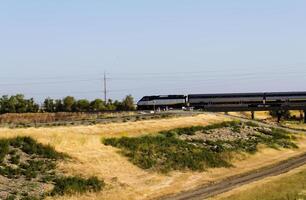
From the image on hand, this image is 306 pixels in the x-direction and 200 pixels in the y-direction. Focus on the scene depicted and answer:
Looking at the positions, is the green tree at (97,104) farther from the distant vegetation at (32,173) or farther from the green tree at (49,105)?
the distant vegetation at (32,173)

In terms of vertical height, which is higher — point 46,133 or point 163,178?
point 46,133

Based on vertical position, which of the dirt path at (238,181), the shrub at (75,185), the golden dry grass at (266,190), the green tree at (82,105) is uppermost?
the green tree at (82,105)

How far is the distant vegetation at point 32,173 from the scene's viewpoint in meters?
38.4

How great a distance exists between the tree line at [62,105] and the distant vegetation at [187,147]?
38911mm

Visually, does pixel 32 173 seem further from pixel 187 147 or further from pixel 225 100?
pixel 225 100

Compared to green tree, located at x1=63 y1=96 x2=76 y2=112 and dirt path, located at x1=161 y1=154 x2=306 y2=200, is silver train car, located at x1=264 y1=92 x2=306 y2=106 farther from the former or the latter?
dirt path, located at x1=161 y1=154 x2=306 y2=200

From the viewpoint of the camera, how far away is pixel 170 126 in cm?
7706

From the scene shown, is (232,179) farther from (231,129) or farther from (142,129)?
(231,129)

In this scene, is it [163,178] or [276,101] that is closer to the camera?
[163,178]

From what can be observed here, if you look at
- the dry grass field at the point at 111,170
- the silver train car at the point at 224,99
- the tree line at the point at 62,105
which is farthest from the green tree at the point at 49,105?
the dry grass field at the point at 111,170

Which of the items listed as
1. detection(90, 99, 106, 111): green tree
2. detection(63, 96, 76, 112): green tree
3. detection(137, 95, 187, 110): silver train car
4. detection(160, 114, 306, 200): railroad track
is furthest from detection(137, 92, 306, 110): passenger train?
detection(160, 114, 306, 200): railroad track

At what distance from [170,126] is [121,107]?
52.2 m

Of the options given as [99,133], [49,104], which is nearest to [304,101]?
[49,104]

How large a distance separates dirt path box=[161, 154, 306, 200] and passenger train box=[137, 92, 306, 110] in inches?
2216
